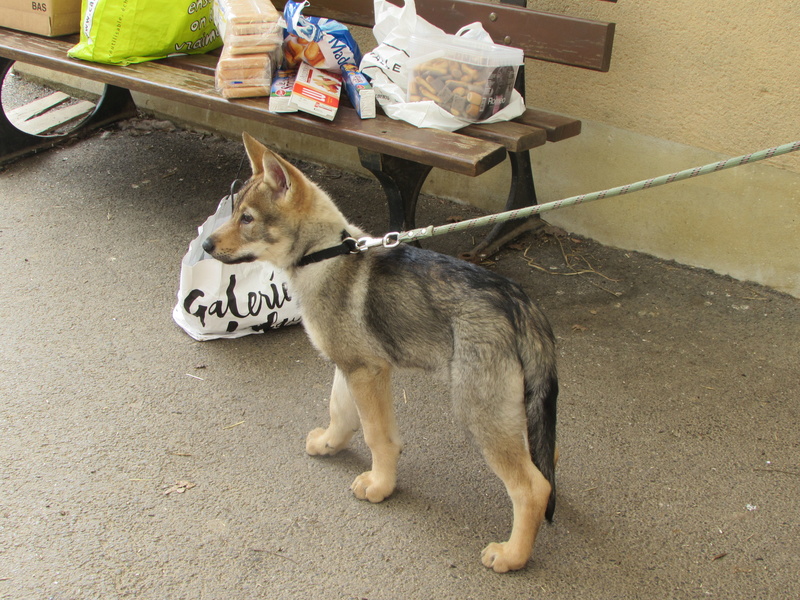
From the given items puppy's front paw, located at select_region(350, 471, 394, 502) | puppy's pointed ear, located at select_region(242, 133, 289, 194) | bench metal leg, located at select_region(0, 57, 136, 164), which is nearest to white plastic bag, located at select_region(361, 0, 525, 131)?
puppy's pointed ear, located at select_region(242, 133, 289, 194)

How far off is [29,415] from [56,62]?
244 centimetres

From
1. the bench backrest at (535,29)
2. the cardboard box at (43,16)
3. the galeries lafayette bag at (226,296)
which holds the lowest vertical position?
the galeries lafayette bag at (226,296)

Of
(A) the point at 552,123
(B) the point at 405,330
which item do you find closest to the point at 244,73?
(A) the point at 552,123

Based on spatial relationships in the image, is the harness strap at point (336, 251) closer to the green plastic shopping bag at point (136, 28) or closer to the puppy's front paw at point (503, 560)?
the puppy's front paw at point (503, 560)

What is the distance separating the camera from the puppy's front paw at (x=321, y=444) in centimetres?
298

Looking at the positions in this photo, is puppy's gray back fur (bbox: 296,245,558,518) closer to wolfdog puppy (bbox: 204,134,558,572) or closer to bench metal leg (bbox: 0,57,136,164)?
wolfdog puppy (bbox: 204,134,558,572)

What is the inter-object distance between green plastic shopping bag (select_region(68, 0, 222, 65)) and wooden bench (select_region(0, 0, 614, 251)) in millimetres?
73

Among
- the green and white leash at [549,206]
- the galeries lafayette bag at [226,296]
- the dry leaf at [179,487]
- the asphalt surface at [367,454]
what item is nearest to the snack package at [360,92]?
the galeries lafayette bag at [226,296]

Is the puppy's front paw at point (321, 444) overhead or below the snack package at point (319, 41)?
below

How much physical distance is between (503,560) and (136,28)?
3730 millimetres

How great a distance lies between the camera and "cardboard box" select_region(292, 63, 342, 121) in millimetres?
3707

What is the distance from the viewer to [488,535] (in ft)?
8.71

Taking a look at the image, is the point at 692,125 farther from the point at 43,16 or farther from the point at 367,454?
the point at 43,16

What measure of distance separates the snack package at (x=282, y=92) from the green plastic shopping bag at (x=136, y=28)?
36.7 inches
